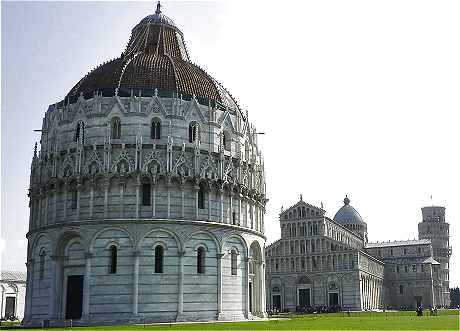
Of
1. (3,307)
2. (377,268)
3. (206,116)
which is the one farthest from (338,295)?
(206,116)

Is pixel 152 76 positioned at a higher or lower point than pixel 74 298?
higher

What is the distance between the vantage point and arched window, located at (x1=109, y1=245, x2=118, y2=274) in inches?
1841

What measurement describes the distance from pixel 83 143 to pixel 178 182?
29.9ft

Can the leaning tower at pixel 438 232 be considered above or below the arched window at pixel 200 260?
above

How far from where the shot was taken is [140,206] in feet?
157

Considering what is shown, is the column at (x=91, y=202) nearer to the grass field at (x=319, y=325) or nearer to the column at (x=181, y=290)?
the column at (x=181, y=290)

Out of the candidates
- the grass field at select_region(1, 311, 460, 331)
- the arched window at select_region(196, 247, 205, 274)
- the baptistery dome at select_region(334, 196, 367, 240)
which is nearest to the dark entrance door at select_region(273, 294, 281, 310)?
the baptistery dome at select_region(334, 196, 367, 240)

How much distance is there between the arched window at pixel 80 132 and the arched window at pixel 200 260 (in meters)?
13.8

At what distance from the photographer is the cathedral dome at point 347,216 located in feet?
454

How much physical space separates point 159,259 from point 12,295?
169 feet

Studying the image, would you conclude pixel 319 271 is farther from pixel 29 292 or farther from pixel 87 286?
pixel 87 286

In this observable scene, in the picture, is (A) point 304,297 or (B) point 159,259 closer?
(B) point 159,259

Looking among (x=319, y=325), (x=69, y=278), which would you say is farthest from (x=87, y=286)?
(x=319, y=325)

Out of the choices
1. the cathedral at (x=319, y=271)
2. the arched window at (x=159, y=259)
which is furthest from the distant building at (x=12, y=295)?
the arched window at (x=159, y=259)
